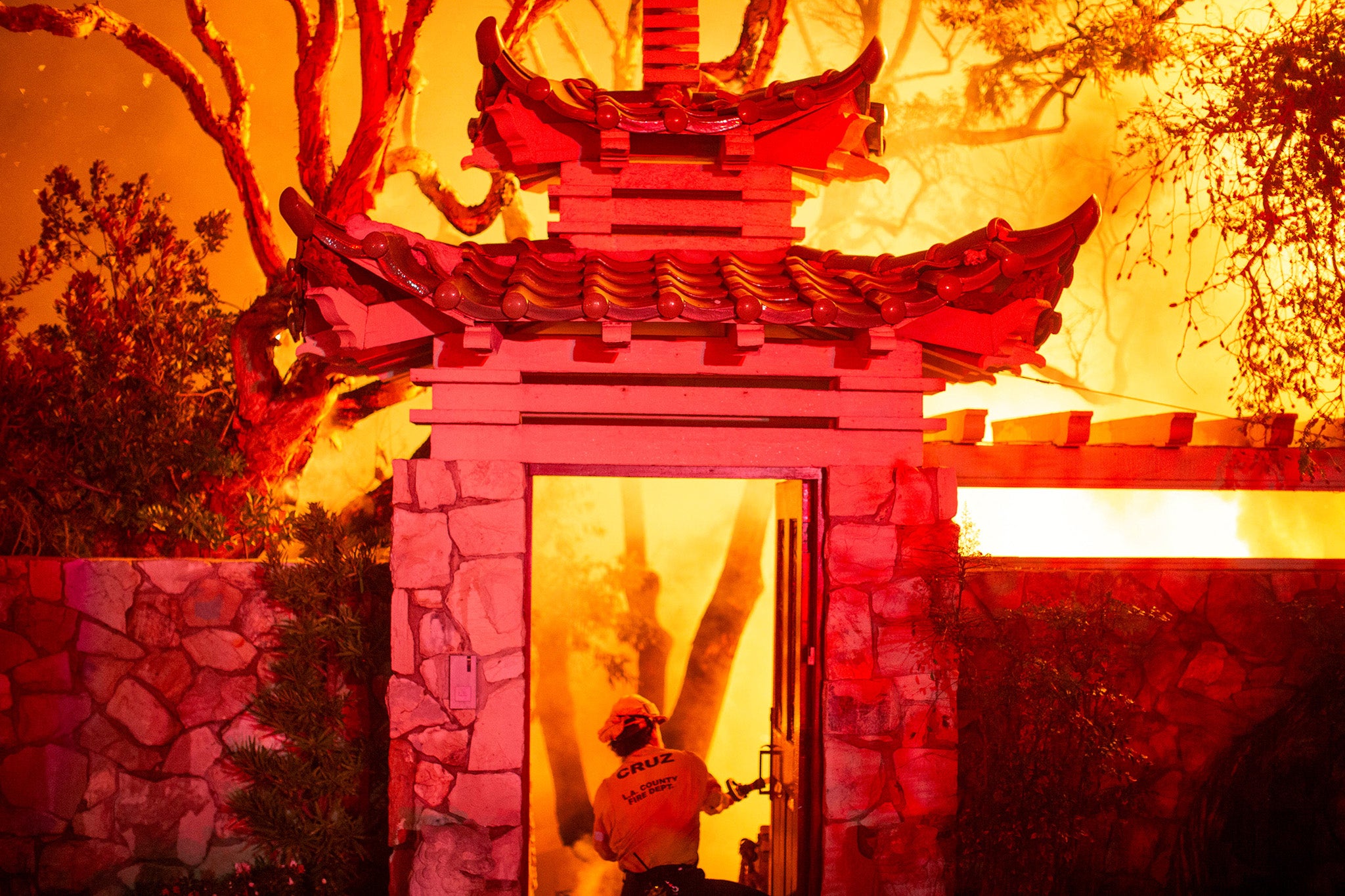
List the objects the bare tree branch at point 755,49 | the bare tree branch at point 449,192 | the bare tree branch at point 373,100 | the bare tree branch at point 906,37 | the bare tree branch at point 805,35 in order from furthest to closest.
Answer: the bare tree branch at point 906,37, the bare tree branch at point 805,35, the bare tree branch at point 755,49, the bare tree branch at point 449,192, the bare tree branch at point 373,100

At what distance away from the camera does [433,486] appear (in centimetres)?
521

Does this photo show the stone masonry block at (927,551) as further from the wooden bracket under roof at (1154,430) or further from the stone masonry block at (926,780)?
the wooden bracket under roof at (1154,430)

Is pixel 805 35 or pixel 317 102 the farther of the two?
pixel 805 35

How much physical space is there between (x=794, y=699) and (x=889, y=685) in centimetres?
79

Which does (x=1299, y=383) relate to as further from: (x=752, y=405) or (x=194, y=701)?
(x=194, y=701)

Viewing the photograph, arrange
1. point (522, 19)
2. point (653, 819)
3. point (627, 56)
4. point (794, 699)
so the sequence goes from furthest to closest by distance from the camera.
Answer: point (627, 56) → point (522, 19) → point (794, 699) → point (653, 819)

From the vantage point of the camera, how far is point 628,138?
560cm

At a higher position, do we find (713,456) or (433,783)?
(713,456)

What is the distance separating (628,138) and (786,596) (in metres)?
3.19

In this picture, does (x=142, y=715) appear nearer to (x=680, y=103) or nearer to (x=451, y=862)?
(x=451, y=862)

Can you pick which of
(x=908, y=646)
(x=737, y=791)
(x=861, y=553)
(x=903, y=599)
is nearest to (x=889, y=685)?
(x=908, y=646)

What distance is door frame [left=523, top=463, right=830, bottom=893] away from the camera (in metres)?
5.37

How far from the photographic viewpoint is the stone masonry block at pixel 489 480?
5.23 m

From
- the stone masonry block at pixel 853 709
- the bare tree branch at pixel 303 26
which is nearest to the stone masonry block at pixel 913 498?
the stone masonry block at pixel 853 709
